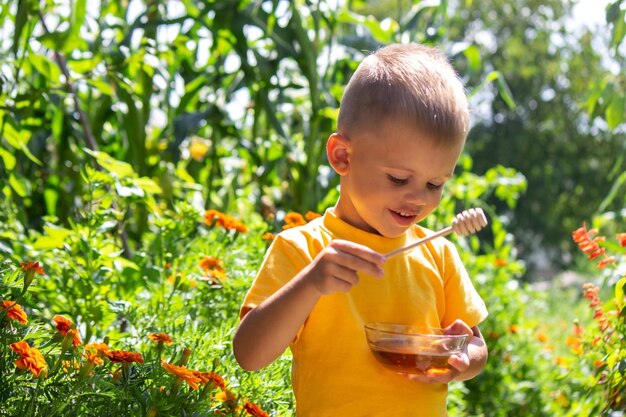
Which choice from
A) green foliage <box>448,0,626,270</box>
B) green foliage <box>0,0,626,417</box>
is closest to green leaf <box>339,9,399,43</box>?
green foliage <box>0,0,626,417</box>

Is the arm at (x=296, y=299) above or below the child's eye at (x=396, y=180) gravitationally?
below

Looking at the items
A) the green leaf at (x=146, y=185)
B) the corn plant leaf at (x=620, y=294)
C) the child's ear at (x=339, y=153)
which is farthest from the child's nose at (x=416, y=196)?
the green leaf at (x=146, y=185)

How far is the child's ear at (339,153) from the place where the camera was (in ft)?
4.78

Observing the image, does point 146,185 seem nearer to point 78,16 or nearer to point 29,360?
point 78,16

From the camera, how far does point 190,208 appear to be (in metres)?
2.37

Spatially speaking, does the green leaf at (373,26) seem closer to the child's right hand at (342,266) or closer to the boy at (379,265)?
the boy at (379,265)

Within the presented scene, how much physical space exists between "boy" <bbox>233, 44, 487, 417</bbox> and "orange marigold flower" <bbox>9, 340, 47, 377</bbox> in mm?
289

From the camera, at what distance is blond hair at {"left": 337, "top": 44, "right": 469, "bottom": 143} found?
1385 millimetres

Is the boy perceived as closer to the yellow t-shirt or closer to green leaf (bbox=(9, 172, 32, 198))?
the yellow t-shirt

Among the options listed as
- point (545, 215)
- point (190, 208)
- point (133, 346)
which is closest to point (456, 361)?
point (133, 346)

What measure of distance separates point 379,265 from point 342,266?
12cm

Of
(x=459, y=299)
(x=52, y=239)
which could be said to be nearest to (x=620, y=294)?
(x=459, y=299)

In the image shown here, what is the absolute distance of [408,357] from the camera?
1331mm

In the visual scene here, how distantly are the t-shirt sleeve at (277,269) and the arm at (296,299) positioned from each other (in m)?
0.04
